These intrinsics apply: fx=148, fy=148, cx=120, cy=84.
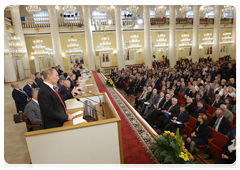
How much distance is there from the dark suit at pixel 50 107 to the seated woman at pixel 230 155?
109 inches

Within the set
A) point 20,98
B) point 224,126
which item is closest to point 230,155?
point 224,126

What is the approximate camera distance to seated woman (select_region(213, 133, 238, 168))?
2.50 metres

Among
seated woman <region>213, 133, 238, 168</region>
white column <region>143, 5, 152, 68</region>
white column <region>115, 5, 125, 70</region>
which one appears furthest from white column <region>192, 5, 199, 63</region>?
seated woman <region>213, 133, 238, 168</region>

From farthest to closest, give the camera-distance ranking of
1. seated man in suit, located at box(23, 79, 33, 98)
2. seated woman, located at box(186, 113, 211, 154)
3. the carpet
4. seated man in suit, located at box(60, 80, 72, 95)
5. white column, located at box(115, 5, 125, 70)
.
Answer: white column, located at box(115, 5, 125, 70)
seated man in suit, located at box(23, 79, 33, 98)
seated man in suit, located at box(60, 80, 72, 95)
seated woman, located at box(186, 113, 211, 154)
the carpet

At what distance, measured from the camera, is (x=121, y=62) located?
50.5 feet

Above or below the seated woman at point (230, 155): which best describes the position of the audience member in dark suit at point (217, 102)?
above

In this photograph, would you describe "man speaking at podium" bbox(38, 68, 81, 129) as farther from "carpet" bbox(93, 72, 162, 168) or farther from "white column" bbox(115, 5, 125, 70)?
"white column" bbox(115, 5, 125, 70)

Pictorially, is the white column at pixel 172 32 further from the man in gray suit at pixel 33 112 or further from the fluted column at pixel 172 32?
the man in gray suit at pixel 33 112

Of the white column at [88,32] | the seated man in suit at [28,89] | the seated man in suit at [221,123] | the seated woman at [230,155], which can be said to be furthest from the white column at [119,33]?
the seated woman at [230,155]

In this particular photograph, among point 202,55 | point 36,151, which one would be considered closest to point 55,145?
point 36,151

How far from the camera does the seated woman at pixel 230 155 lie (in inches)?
98.3

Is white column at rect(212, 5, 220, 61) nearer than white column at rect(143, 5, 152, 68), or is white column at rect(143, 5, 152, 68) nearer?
white column at rect(143, 5, 152, 68)

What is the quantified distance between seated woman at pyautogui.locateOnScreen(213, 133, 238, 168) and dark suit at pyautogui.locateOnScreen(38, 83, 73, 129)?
277cm

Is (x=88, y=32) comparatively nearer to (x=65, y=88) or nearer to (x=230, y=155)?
(x=65, y=88)
